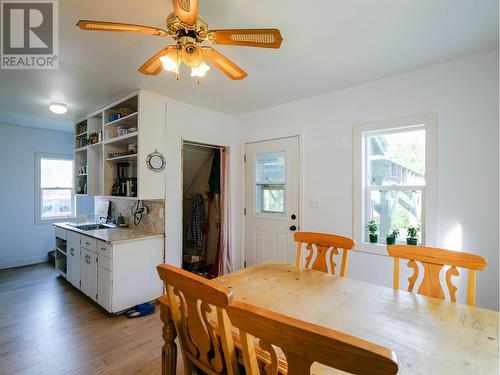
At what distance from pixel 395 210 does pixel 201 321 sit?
7.58 ft

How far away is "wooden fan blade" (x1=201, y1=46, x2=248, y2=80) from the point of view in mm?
1464

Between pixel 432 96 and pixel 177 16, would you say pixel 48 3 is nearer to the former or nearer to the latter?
pixel 177 16

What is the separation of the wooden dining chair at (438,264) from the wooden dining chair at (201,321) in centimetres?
124

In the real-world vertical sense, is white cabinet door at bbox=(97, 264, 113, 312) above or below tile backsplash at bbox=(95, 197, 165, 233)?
below

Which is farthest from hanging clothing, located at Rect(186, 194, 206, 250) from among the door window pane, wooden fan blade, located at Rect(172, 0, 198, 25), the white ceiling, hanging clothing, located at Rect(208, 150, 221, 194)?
wooden fan blade, located at Rect(172, 0, 198, 25)

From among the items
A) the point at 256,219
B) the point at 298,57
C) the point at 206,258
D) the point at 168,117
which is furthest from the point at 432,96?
the point at 206,258

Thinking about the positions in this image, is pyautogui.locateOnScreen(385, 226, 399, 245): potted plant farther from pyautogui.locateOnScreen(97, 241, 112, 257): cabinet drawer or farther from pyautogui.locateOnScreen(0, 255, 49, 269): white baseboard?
pyautogui.locateOnScreen(0, 255, 49, 269): white baseboard

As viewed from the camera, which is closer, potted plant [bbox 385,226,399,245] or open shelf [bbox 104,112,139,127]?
potted plant [bbox 385,226,399,245]

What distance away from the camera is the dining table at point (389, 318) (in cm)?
89

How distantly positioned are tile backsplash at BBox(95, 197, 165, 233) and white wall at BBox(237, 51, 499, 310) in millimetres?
1915

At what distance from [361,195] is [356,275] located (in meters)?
0.87

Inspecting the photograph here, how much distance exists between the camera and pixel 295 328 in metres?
0.66

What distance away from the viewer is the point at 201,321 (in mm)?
1088

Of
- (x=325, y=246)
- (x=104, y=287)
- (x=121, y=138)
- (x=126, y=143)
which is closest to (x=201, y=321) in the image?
(x=325, y=246)
